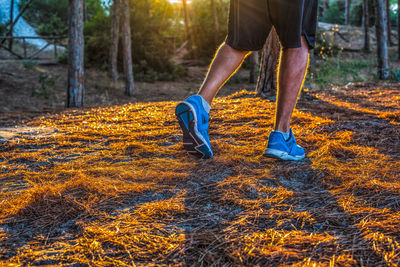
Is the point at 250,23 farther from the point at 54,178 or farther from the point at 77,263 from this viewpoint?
the point at 77,263

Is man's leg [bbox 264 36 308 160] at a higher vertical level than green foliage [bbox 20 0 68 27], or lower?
lower

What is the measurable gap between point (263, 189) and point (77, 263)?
94 cm

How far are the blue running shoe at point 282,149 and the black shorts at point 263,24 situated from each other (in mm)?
587

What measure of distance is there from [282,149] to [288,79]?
465 millimetres

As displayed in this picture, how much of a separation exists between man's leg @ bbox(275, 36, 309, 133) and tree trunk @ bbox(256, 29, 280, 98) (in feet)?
11.7

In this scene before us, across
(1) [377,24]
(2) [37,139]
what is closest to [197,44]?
(1) [377,24]

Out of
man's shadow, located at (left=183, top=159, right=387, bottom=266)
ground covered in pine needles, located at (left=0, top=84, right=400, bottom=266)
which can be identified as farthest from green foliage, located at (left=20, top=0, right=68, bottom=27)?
man's shadow, located at (left=183, top=159, right=387, bottom=266)

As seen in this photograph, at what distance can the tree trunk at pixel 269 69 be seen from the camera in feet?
19.4

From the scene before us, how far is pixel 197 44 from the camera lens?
21.0m

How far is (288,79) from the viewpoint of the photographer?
91.4 inches

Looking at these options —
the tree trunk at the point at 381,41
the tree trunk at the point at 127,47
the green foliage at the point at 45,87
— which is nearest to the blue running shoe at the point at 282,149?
the tree trunk at the point at 381,41

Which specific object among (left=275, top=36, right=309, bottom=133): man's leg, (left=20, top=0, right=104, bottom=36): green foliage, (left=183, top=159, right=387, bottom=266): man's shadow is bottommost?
(left=183, top=159, right=387, bottom=266): man's shadow

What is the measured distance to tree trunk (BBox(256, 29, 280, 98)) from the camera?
5905 millimetres

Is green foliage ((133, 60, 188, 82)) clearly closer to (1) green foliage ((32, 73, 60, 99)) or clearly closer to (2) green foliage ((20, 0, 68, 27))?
(1) green foliage ((32, 73, 60, 99))
